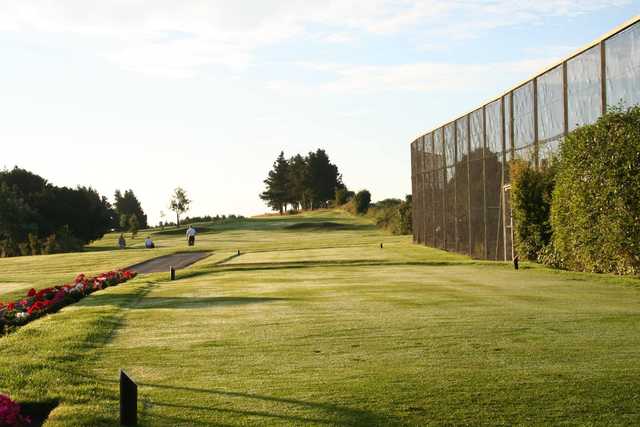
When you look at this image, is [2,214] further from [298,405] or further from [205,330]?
[298,405]

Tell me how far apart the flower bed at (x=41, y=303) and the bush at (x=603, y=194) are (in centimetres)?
1291

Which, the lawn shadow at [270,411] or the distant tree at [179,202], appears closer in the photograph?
the lawn shadow at [270,411]

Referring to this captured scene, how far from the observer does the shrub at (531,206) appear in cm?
2627

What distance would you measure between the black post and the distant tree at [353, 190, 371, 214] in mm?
94137

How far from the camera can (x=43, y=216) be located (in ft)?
233

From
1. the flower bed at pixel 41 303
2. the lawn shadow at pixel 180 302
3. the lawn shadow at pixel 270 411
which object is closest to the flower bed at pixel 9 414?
the lawn shadow at pixel 270 411

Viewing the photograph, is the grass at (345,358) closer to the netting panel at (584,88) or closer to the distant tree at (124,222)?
the netting panel at (584,88)

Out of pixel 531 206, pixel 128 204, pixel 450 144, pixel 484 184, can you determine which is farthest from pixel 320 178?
pixel 531 206

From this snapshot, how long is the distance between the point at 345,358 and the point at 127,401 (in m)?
3.06

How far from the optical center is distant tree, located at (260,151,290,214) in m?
146

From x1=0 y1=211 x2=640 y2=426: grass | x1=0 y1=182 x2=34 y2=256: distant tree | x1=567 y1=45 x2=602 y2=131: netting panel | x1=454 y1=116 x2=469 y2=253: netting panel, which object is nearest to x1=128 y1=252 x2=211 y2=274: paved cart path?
x1=454 y1=116 x2=469 y2=253: netting panel

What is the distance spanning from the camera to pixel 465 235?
37.4 m

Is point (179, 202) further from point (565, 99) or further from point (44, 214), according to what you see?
point (565, 99)

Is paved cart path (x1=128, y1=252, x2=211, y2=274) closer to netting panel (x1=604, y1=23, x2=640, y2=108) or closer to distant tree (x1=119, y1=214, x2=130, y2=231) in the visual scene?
netting panel (x1=604, y1=23, x2=640, y2=108)
